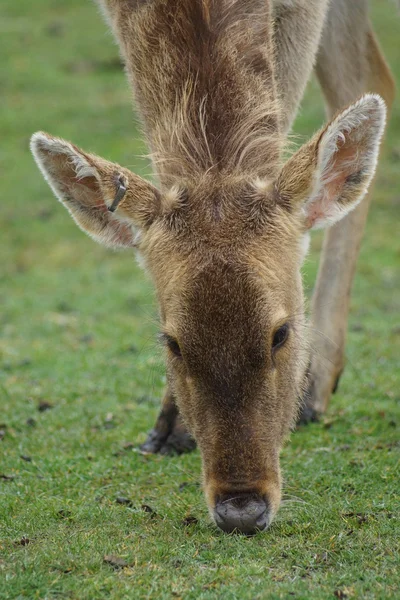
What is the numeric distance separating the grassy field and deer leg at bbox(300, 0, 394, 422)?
58 centimetres

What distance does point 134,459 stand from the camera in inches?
268

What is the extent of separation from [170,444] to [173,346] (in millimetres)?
1927

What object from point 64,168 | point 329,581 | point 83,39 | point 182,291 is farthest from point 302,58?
point 83,39

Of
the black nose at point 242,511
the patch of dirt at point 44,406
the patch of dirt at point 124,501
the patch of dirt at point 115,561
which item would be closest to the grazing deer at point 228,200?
the black nose at point 242,511

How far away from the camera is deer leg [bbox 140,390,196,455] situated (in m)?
6.95

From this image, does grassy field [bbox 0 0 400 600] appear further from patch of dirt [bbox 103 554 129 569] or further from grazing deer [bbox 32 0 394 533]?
grazing deer [bbox 32 0 394 533]

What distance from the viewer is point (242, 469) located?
15.8 feet

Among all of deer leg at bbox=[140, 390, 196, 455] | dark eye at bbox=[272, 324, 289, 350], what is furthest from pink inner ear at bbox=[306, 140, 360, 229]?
deer leg at bbox=[140, 390, 196, 455]

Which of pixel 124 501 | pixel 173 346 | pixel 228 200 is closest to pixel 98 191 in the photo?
pixel 228 200

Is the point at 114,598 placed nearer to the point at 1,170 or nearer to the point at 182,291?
the point at 182,291

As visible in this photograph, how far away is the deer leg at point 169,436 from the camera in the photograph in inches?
274

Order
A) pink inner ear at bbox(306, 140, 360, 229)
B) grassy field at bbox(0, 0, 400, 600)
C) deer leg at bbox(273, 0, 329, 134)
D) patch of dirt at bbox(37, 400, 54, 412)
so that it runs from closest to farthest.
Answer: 1. grassy field at bbox(0, 0, 400, 600)
2. pink inner ear at bbox(306, 140, 360, 229)
3. deer leg at bbox(273, 0, 329, 134)
4. patch of dirt at bbox(37, 400, 54, 412)

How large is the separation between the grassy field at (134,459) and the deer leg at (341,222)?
0.58m

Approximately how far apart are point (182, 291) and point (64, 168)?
3.88 feet
